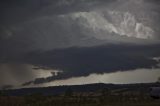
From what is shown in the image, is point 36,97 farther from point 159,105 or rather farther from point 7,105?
point 159,105

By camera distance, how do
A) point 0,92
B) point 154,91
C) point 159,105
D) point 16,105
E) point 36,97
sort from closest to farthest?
point 159,105 → point 16,105 → point 154,91 → point 36,97 → point 0,92

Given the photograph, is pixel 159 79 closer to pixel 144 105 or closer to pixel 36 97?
pixel 36 97

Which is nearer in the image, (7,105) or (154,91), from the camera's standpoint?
(7,105)

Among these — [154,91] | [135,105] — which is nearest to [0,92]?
[154,91]

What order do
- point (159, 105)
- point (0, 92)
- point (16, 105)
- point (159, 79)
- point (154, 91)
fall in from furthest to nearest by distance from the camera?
point (159, 79), point (0, 92), point (154, 91), point (16, 105), point (159, 105)

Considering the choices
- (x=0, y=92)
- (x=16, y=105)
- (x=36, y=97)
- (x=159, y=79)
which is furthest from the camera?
(x=159, y=79)

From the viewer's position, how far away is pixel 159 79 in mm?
186375

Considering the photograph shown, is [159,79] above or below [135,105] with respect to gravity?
above

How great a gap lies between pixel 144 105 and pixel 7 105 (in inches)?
1820

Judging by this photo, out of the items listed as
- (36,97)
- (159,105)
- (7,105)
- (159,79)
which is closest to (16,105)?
(7,105)

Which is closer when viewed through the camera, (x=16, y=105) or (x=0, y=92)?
(x=16, y=105)

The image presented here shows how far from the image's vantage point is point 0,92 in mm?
173875

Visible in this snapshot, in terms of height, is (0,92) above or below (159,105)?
above

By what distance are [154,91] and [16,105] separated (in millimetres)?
48261
